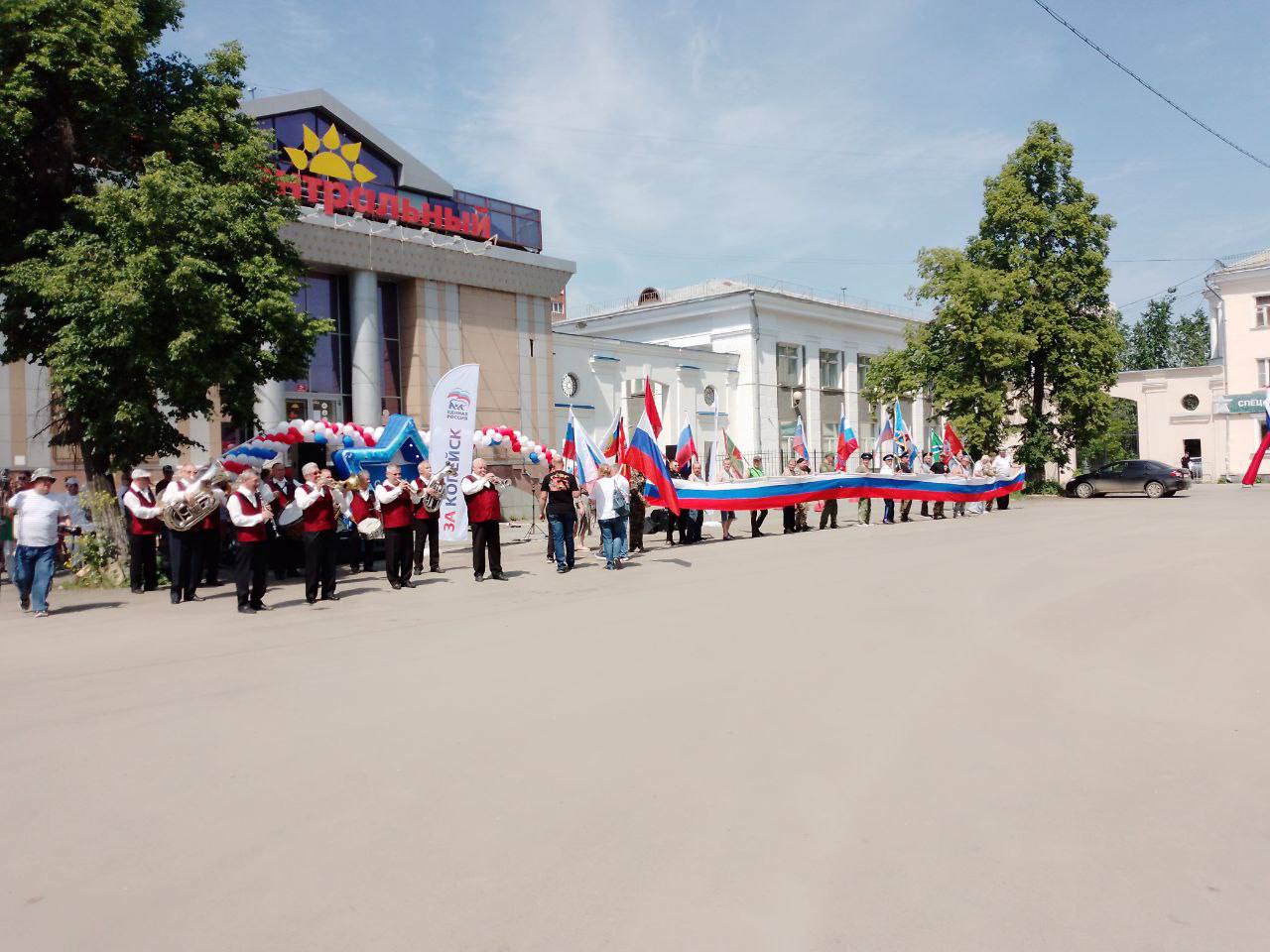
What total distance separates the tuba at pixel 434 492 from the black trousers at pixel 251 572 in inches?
147

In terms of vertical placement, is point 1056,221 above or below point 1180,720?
above

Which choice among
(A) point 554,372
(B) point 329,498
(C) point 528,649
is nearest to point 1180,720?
(C) point 528,649

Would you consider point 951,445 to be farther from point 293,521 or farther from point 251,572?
point 251,572

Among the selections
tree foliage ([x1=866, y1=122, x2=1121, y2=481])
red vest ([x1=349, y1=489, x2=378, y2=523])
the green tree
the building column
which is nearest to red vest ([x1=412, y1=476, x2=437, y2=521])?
red vest ([x1=349, y1=489, x2=378, y2=523])

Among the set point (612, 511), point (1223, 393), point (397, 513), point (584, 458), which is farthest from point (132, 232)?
point (1223, 393)

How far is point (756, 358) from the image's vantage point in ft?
149

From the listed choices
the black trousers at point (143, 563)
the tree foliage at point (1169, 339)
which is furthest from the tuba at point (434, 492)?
the tree foliage at point (1169, 339)

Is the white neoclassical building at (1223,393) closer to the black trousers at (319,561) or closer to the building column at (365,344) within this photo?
the building column at (365,344)

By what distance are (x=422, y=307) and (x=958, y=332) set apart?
1952cm

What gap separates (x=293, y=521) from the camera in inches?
503

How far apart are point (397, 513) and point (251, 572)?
2372 mm

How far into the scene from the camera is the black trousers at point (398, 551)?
13578 millimetres

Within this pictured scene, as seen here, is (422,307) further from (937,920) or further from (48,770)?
(937,920)

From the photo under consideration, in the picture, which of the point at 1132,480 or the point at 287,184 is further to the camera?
the point at 1132,480
